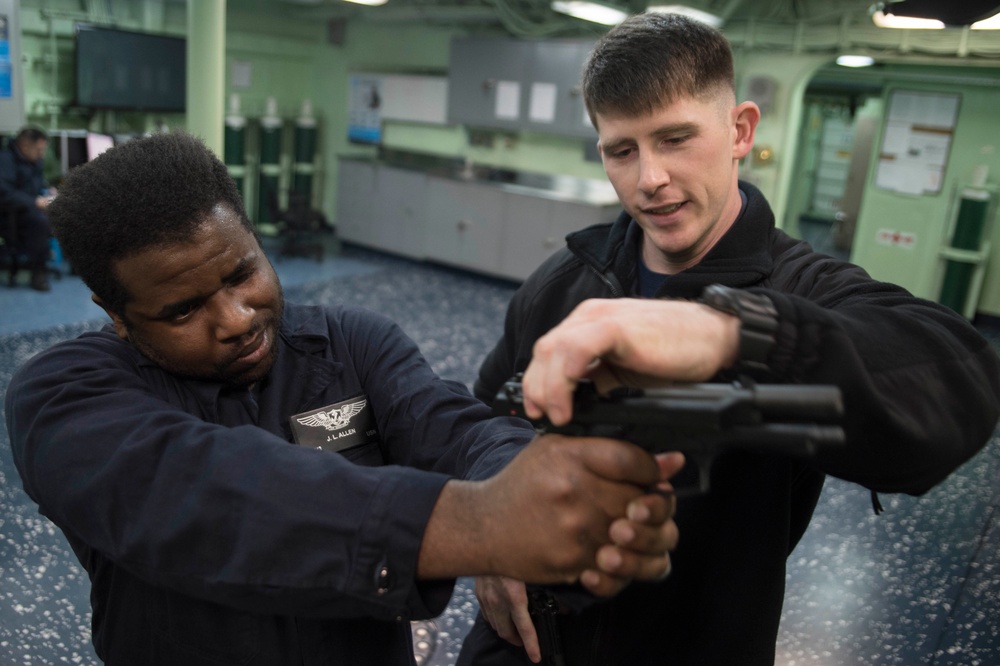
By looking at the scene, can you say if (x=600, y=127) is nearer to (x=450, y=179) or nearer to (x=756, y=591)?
(x=756, y=591)

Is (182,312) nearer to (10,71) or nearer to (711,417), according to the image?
(711,417)

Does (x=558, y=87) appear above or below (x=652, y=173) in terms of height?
above

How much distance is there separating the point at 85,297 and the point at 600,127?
5.42 metres

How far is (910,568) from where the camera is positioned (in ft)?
9.57

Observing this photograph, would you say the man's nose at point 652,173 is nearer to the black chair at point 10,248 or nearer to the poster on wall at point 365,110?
the black chair at point 10,248

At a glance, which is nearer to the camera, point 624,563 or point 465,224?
point 624,563

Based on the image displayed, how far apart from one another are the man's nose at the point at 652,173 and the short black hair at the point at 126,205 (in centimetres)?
69

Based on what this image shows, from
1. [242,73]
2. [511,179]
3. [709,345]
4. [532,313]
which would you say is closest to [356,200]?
[511,179]

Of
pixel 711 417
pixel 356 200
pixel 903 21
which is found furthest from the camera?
pixel 356 200

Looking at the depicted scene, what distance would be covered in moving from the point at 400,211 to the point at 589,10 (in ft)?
9.87

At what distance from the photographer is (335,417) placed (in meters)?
1.12

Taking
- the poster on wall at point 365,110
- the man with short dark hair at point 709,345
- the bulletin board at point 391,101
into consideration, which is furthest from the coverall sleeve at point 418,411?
the poster on wall at point 365,110

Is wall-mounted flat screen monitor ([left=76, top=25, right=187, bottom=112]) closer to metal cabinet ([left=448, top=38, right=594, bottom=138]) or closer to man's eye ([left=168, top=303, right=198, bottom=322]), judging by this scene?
metal cabinet ([left=448, top=38, right=594, bottom=138])

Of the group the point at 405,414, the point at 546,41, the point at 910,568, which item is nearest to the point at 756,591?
the point at 405,414
